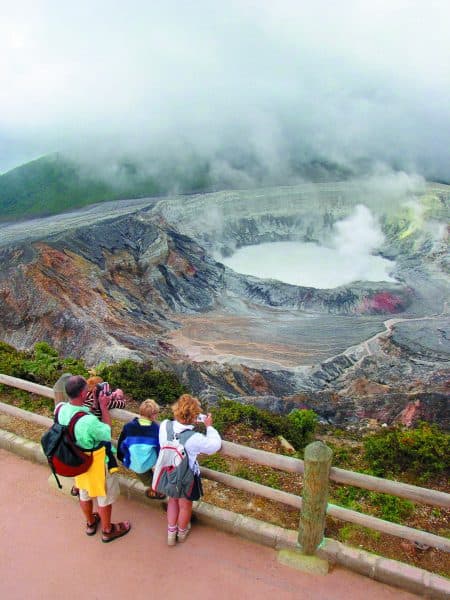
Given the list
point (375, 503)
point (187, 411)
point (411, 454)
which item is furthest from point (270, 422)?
point (187, 411)

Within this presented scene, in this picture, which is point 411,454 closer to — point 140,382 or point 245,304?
point 140,382

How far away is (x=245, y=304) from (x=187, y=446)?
4907 cm

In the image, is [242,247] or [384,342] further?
[242,247]

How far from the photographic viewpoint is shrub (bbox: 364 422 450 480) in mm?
7602

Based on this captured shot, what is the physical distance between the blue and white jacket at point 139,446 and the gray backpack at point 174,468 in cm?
24

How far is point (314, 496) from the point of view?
16.8ft

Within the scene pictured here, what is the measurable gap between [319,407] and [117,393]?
18.8 metres

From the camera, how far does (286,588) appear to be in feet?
16.3

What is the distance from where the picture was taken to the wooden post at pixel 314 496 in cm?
495

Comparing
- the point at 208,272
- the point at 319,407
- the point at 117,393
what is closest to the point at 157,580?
the point at 117,393

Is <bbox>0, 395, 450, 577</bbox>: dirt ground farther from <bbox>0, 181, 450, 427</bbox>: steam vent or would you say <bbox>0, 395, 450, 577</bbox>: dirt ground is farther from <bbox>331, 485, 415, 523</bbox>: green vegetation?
<bbox>0, 181, 450, 427</bbox>: steam vent

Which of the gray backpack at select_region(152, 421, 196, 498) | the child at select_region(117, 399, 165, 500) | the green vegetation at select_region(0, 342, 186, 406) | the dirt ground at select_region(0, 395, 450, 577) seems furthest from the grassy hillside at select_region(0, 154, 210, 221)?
the gray backpack at select_region(152, 421, 196, 498)

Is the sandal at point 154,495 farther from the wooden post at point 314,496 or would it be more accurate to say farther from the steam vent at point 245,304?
the steam vent at point 245,304

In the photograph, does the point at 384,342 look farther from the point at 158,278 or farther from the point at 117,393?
the point at 117,393
